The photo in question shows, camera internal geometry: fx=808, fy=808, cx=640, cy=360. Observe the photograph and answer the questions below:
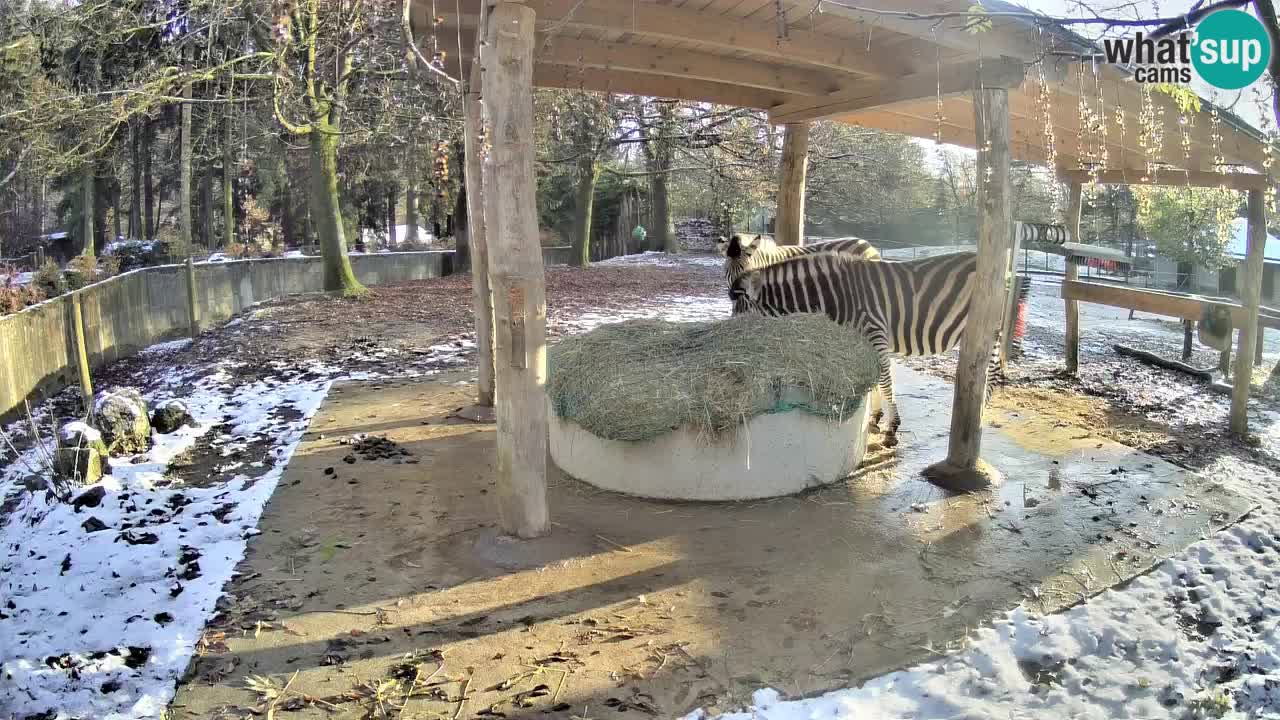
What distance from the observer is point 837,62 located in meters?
6.32

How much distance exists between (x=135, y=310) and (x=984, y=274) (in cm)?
1324

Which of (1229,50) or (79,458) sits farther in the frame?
(79,458)

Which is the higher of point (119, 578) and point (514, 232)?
point (514, 232)

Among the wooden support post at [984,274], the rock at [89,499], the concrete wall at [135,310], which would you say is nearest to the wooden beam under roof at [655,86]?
the wooden support post at [984,274]

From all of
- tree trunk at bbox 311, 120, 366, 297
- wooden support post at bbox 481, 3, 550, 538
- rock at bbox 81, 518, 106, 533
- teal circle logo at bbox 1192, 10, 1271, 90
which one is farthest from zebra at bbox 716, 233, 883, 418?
tree trunk at bbox 311, 120, 366, 297

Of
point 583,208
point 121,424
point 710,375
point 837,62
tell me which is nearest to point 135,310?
point 121,424

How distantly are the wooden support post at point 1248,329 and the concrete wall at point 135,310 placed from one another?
12503 millimetres

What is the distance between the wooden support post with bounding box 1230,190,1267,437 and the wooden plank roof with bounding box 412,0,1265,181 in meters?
0.81

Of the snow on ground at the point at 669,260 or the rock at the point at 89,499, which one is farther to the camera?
the snow on ground at the point at 669,260

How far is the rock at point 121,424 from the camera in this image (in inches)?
254

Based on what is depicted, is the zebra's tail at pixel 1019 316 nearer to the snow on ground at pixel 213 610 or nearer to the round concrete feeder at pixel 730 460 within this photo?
the snow on ground at pixel 213 610

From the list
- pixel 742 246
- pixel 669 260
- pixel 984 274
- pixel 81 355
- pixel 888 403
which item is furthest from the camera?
pixel 669 260

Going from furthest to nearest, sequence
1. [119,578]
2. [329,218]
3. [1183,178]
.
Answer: [329,218], [1183,178], [119,578]

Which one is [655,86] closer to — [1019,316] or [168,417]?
[168,417]
